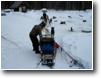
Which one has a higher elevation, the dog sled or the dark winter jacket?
the dark winter jacket

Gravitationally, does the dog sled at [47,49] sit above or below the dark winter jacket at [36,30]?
below

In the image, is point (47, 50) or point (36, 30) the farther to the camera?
point (36, 30)

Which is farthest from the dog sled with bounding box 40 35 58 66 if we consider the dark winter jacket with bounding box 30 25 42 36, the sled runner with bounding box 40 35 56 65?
the dark winter jacket with bounding box 30 25 42 36

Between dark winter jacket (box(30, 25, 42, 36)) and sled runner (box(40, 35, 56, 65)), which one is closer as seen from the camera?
sled runner (box(40, 35, 56, 65))

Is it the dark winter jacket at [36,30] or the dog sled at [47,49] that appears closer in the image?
the dog sled at [47,49]

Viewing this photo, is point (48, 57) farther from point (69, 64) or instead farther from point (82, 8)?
point (82, 8)

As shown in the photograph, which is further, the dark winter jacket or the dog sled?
the dark winter jacket

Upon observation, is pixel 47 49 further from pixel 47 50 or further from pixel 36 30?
pixel 36 30

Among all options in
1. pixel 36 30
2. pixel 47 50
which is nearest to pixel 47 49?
pixel 47 50

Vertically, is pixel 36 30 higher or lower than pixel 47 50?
higher

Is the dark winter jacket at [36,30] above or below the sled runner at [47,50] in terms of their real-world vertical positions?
above

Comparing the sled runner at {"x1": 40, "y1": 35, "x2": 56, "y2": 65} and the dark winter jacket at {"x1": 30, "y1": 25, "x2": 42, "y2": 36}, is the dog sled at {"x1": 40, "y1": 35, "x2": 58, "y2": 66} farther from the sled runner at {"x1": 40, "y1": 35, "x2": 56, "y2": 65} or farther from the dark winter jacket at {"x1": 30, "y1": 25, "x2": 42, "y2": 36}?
the dark winter jacket at {"x1": 30, "y1": 25, "x2": 42, "y2": 36}

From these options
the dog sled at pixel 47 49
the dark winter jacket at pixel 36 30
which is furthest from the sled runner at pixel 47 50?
the dark winter jacket at pixel 36 30

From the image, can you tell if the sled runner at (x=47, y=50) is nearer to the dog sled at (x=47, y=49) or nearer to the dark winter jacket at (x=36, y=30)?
the dog sled at (x=47, y=49)
